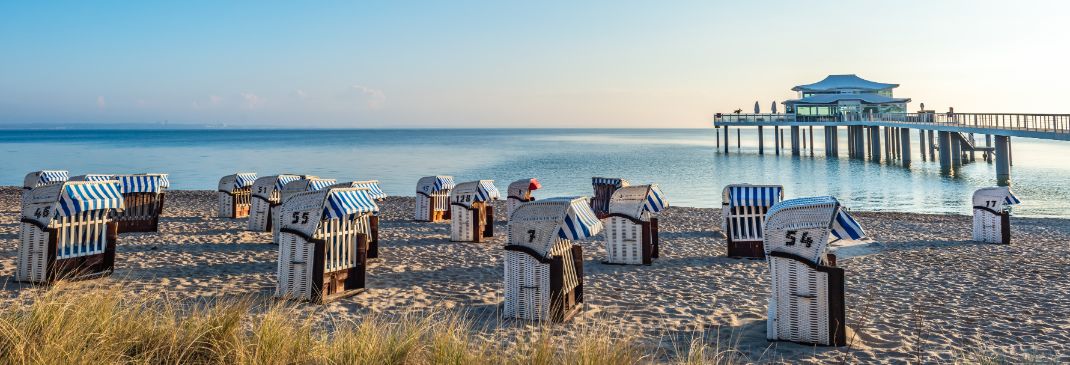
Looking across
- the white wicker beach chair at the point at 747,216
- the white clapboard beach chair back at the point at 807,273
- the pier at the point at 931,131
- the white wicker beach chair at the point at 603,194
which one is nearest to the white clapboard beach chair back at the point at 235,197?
the white wicker beach chair at the point at 603,194

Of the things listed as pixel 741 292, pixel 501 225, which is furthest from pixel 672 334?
pixel 501 225

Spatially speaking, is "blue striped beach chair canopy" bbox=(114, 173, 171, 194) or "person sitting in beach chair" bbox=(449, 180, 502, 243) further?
"blue striped beach chair canopy" bbox=(114, 173, 171, 194)

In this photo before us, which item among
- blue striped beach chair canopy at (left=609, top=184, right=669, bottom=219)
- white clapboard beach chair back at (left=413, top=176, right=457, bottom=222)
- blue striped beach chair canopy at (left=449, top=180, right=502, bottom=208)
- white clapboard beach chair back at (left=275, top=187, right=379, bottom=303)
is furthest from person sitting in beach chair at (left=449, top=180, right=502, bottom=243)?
white clapboard beach chair back at (left=275, top=187, right=379, bottom=303)

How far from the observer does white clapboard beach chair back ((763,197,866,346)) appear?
5.62 metres

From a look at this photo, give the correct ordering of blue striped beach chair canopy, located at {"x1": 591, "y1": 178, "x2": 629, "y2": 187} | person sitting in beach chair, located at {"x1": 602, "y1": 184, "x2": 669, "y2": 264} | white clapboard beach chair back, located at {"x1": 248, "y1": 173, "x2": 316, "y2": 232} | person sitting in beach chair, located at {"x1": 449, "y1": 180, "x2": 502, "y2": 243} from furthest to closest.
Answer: blue striped beach chair canopy, located at {"x1": 591, "y1": 178, "x2": 629, "y2": 187} → white clapboard beach chair back, located at {"x1": 248, "y1": 173, "x2": 316, "y2": 232} → person sitting in beach chair, located at {"x1": 449, "y1": 180, "x2": 502, "y2": 243} → person sitting in beach chair, located at {"x1": 602, "y1": 184, "x2": 669, "y2": 264}

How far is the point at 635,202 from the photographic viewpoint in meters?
9.78

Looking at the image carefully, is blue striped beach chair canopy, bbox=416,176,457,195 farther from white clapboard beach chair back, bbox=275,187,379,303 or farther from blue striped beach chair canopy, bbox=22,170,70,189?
white clapboard beach chair back, bbox=275,187,379,303

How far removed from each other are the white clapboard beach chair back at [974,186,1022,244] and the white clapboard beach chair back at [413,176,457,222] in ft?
31.6

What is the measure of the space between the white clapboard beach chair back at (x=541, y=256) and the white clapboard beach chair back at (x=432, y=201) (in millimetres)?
8728

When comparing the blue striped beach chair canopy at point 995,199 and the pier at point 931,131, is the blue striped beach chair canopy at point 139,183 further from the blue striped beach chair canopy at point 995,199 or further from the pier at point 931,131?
the pier at point 931,131

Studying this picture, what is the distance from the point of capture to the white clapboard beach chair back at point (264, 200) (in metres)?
12.9

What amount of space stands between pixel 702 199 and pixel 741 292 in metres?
Result: 20.7

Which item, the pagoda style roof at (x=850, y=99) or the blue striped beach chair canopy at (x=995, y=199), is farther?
the pagoda style roof at (x=850, y=99)

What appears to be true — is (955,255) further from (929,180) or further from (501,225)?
(929,180)
